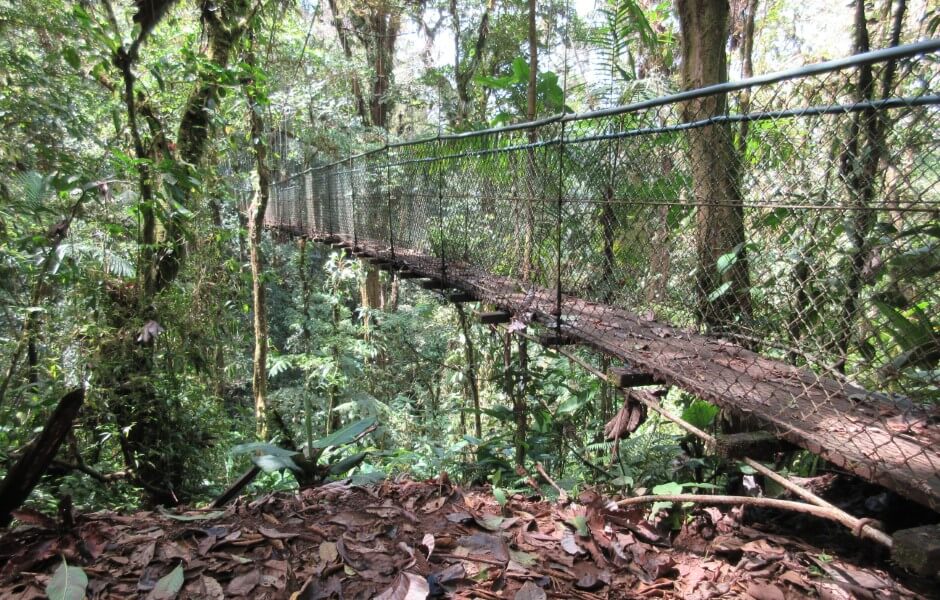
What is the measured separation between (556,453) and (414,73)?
7640 millimetres

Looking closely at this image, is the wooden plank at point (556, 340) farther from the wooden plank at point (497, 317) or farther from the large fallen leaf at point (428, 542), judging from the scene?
the large fallen leaf at point (428, 542)

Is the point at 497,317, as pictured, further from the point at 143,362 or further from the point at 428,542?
the point at 143,362

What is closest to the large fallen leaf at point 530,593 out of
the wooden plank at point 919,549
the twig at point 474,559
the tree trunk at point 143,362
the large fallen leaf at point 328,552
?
the twig at point 474,559

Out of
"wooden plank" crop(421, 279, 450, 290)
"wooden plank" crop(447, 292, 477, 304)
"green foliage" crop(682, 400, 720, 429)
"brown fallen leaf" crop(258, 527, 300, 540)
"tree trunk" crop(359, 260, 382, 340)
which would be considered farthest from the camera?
"tree trunk" crop(359, 260, 382, 340)

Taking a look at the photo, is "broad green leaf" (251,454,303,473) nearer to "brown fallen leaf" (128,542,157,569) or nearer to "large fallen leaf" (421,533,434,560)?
"brown fallen leaf" (128,542,157,569)

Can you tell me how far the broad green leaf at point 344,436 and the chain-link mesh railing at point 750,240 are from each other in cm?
90

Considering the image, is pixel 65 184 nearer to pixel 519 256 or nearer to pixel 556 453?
pixel 519 256

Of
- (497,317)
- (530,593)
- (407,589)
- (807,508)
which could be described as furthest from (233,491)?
(807,508)

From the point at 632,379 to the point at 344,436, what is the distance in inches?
48.5

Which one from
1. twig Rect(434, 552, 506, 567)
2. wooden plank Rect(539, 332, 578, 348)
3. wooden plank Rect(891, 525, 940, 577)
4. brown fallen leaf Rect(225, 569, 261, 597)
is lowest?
twig Rect(434, 552, 506, 567)

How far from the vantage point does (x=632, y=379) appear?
5.83 ft

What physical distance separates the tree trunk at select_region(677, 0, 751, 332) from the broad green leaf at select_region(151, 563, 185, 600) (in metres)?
1.81

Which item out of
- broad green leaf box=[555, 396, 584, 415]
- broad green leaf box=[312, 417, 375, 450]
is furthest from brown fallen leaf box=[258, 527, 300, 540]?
broad green leaf box=[555, 396, 584, 415]

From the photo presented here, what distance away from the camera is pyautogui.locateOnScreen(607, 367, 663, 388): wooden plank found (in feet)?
5.79
